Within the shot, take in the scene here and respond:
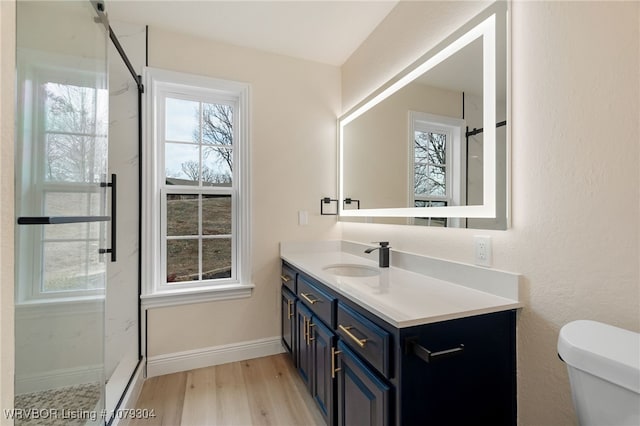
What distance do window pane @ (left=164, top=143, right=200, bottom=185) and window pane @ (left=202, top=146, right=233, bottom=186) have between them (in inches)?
2.1

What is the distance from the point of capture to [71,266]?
3.94 feet

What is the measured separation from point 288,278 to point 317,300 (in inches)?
24.6

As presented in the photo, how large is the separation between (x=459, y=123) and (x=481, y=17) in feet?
1.43

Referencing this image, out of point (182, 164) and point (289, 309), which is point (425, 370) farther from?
point (182, 164)

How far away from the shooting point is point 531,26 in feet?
3.37

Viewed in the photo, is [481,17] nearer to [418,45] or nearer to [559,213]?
[418,45]

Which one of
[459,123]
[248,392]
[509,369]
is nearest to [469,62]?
[459,123]

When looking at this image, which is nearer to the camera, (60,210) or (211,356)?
(60,210)

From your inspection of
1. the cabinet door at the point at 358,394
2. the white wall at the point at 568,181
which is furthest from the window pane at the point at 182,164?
the white wall at the point at 568,181

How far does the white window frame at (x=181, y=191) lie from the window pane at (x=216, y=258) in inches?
1.8

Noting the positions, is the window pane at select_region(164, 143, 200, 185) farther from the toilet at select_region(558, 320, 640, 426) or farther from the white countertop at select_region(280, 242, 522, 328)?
the toilet at select_region(558, 320, 640, 426)

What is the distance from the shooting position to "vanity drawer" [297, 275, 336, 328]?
1346 millimetres

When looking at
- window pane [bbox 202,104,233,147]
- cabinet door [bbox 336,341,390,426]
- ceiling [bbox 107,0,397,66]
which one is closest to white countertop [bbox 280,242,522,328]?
cabinet door [bbox 336,341,390,426]

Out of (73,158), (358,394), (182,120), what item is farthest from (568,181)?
(182,120)
